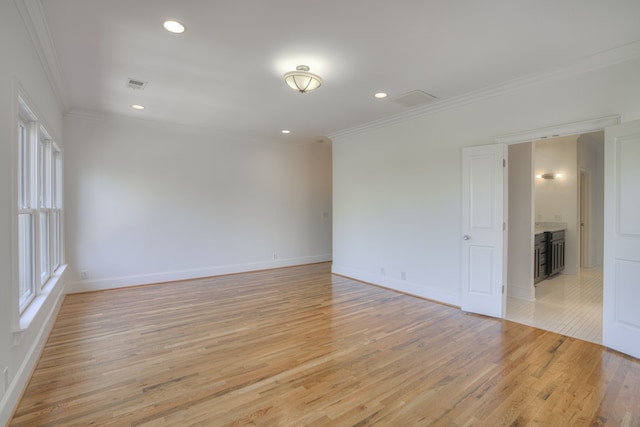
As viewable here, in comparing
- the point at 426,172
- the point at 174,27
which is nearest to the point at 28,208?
the point at 174,27

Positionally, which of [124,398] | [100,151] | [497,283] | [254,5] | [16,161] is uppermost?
[254,5]

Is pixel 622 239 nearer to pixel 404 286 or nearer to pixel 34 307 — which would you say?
pixel 404 286

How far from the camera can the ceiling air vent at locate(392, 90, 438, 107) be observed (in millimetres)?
4004

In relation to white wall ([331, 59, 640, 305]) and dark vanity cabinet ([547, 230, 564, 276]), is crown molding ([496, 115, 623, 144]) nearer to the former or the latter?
white wall ([331, 59, 640, 305])

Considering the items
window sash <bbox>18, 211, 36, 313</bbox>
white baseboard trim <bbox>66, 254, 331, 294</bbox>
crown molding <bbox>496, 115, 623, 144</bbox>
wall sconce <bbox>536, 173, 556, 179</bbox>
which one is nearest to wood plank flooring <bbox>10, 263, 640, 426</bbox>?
window sash <bbox>18, 211, 36, 313</bbox>

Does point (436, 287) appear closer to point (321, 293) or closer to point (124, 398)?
point (321, 293)

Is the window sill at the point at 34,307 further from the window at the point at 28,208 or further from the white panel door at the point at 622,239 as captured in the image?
the white panel door at the point at 622,239

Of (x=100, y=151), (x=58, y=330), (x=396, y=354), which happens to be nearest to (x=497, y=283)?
(x=396, y=354)

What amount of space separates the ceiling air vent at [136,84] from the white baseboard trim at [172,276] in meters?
3.16

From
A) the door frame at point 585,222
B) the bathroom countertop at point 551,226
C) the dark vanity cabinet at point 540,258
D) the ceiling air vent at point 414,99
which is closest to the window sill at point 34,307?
the ceiling air vent at point 414,99

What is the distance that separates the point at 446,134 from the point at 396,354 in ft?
9.88

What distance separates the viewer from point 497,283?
3.81 meters

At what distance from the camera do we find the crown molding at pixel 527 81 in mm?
2883

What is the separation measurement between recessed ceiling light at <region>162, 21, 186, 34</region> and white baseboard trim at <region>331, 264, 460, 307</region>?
14.1ft
